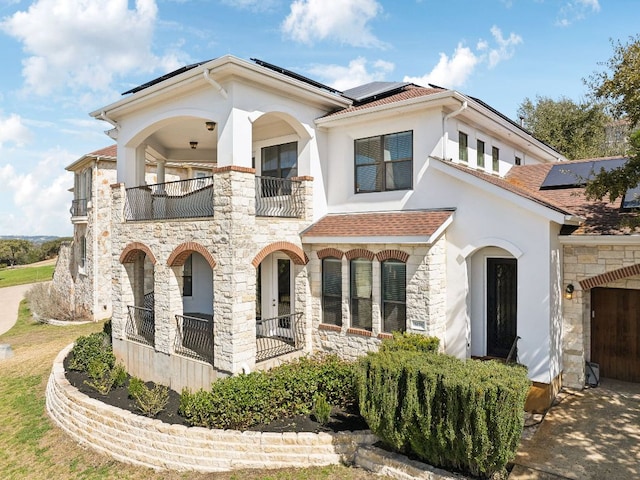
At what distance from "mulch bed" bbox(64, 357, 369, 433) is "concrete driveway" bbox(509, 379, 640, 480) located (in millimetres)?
3321

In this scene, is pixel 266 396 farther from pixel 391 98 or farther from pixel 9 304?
pixel 9 304

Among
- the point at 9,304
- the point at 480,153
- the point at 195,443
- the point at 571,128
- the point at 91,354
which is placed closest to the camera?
the point at 195,443

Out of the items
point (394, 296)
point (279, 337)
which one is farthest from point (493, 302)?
point (279, 337)

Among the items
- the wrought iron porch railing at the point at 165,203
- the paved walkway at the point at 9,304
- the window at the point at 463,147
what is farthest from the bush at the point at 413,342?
the paved walkway at the point at 9,304

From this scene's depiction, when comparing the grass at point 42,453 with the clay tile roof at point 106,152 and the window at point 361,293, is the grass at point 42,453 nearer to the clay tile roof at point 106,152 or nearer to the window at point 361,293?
the window at point 361,293

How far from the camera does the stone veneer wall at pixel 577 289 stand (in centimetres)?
1041

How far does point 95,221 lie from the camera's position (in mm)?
23938

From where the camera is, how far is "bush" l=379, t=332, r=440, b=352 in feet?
32.8

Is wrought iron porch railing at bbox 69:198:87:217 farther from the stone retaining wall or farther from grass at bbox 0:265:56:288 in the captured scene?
grass at bbox 0:265:56:288

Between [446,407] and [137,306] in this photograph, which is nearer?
[446,407]

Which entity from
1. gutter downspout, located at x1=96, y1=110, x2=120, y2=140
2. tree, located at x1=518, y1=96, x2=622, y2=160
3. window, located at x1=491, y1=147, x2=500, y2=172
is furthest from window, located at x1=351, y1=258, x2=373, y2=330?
tree, located at x1=518, y1=96, x2=622, y2=160

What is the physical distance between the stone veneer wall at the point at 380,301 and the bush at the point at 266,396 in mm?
1474

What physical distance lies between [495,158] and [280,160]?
7.73 meters

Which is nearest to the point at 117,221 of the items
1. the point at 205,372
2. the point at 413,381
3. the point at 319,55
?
the point at 205,372
